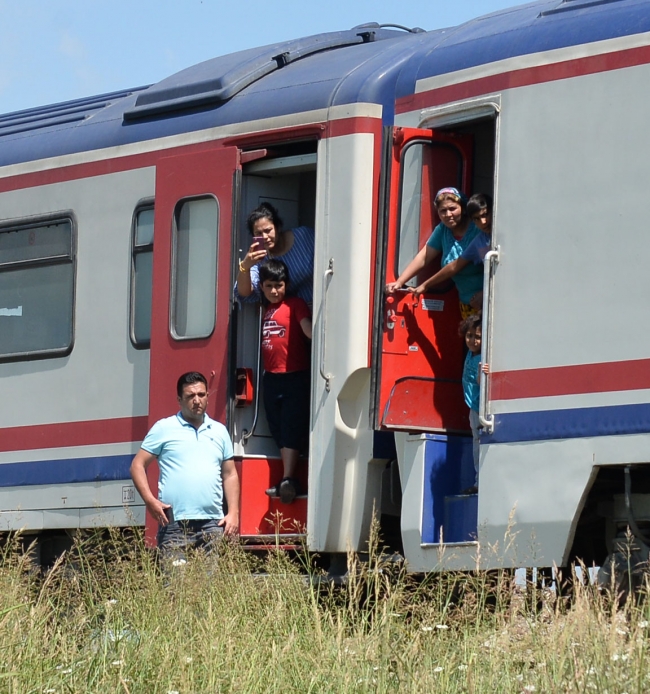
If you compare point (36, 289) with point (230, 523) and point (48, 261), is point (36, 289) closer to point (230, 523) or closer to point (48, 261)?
point (48, 261)

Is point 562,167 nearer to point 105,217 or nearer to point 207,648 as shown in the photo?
point 207,648

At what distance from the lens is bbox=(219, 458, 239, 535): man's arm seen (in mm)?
8047

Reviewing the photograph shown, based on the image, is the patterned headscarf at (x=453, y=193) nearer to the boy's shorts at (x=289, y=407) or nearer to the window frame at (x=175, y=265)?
the boy's shorts at (x=289, y=407)

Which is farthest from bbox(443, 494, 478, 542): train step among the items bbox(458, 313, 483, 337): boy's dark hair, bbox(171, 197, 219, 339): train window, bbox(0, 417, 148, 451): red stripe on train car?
bbox(0, 417, 148, 451): red stripe on train car

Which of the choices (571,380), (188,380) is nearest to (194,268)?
(188,380)

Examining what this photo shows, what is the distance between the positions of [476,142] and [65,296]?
3286 mm

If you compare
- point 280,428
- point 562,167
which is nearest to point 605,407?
point 562,167

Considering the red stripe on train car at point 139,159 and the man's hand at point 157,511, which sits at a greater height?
the red stripe on train car at point 139,159

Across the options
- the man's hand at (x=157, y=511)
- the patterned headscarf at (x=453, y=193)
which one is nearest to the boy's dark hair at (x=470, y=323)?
the patterned headscarf at (x=453, y=193)

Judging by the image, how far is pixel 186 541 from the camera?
7129mm

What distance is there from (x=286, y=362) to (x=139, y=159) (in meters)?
1.89

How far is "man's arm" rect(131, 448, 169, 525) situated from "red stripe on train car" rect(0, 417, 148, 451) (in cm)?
100

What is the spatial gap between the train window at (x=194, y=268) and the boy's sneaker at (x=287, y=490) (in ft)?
3.48

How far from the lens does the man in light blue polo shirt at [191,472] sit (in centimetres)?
793
